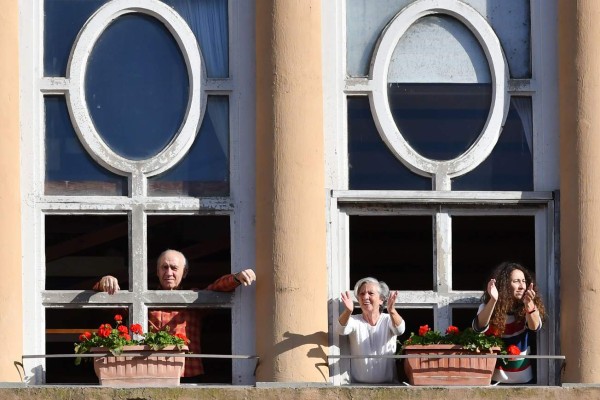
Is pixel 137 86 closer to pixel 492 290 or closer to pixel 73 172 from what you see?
pixel 73 172

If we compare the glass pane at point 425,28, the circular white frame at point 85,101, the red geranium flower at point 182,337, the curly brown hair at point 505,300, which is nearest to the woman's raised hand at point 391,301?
the curly brown hair at point 505,300

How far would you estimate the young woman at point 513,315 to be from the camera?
53.5ft

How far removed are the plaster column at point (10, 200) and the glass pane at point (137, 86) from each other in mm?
613

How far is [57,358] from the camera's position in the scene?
54.4 ft

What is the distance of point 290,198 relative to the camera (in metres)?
16.2

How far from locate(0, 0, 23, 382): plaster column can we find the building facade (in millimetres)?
26

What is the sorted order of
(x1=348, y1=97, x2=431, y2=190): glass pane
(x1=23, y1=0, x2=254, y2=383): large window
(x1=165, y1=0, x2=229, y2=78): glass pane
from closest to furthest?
(x1=23, y1=0, x2=254, y2=383): large window → (x1=348, y1=97, x2=431, y2=190): glass pane → (x1=165, y1=0, x2=229, y2=78): glass pane

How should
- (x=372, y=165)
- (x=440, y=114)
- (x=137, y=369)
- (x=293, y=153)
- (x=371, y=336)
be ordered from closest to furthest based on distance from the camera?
(x=137, y=369) → (x=293, y=153) → (x=371, y=336) → (x=372, y=165) → (x=440, y=114)

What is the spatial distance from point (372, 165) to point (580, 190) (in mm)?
1541

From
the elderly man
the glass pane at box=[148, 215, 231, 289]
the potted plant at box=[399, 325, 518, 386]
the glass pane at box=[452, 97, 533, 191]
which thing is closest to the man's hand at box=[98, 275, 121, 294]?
the elderly man

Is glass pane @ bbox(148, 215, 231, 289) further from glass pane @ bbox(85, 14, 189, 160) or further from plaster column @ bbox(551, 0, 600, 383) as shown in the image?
plaster column @ bbox(551, 0, 600, 383)

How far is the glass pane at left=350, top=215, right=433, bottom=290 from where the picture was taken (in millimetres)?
16719

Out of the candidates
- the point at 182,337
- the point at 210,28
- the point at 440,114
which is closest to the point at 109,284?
the point at 182,337

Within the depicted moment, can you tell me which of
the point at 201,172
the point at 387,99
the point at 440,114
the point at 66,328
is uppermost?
the point at 387,99
